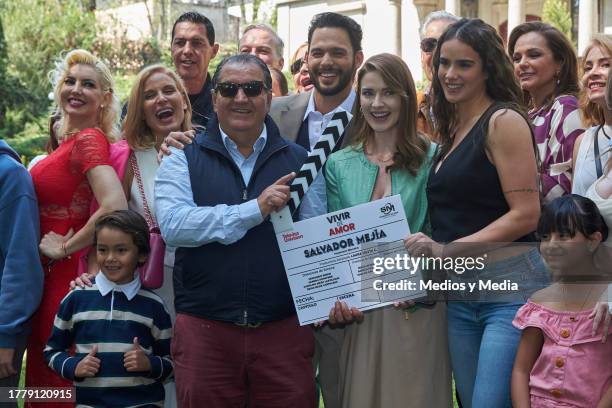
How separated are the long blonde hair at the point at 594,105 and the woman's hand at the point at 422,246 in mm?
1527

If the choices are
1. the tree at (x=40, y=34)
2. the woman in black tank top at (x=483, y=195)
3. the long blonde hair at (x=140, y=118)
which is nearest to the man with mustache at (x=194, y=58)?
the long blonde hair at (x=140, y=118)

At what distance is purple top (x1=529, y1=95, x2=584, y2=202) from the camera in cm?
554

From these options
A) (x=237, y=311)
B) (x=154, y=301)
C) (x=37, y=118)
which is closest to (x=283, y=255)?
(x=237, y=311)

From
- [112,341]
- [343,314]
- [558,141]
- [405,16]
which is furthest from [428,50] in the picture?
[405,16]

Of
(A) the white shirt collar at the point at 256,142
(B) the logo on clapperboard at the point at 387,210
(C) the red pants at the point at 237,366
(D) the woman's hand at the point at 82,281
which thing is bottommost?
(C) the red pants at the point at 237,366

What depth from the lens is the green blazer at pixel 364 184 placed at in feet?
16.4

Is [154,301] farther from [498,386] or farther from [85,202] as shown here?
[498,386]

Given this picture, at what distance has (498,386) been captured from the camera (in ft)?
14.6

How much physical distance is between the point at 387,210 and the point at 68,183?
2050 mm

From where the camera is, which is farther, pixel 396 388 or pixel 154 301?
pixel 154 301

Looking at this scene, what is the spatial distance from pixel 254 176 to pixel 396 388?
1.39 m

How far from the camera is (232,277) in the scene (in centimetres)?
475

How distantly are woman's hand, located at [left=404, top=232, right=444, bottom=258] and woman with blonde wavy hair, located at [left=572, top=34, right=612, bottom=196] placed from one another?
923 mm

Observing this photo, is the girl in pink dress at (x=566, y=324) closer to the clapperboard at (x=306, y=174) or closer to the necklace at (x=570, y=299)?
the necklace at (x=570, y=299)
